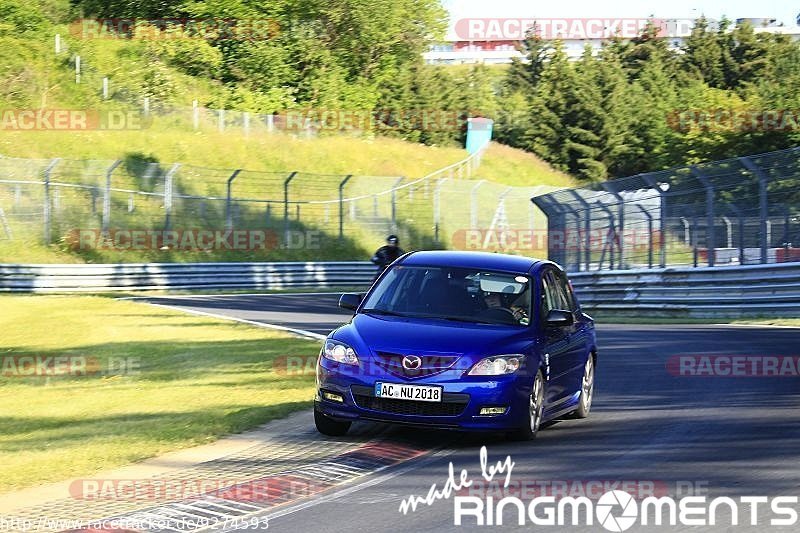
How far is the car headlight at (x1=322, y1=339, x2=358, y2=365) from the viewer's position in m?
10.0

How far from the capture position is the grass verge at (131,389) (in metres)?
10.3

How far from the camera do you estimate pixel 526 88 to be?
372 feet

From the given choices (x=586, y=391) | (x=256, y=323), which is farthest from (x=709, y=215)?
(x=586, y=391)

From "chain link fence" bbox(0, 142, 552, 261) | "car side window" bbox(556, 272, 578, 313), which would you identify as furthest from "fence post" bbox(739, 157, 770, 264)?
"chain link fence" bbox(0, 142, 552, 261)

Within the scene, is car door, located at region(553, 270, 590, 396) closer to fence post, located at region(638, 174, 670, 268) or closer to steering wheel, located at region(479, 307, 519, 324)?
steering wheel, located at region(479, 307, 519, 324)

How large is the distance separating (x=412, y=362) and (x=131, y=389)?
232 inches

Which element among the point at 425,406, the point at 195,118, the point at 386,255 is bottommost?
the point at 425,406

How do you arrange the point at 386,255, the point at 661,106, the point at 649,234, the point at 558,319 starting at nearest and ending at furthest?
the point at 558,319 < the point at 386,255 < the point at 649,234 < the point at 661,106

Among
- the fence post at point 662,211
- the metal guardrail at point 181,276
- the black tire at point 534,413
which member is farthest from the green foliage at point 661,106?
the black tire at point 534,413

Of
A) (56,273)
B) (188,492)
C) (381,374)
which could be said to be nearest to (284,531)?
(188,492)

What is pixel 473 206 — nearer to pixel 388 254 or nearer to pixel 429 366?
pixel 388 254

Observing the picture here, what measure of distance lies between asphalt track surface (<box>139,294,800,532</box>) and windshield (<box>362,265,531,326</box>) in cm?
101

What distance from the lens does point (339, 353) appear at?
10141mm

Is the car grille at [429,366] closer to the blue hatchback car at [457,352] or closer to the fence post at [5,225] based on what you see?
the blue hatchback car at [457,352]
